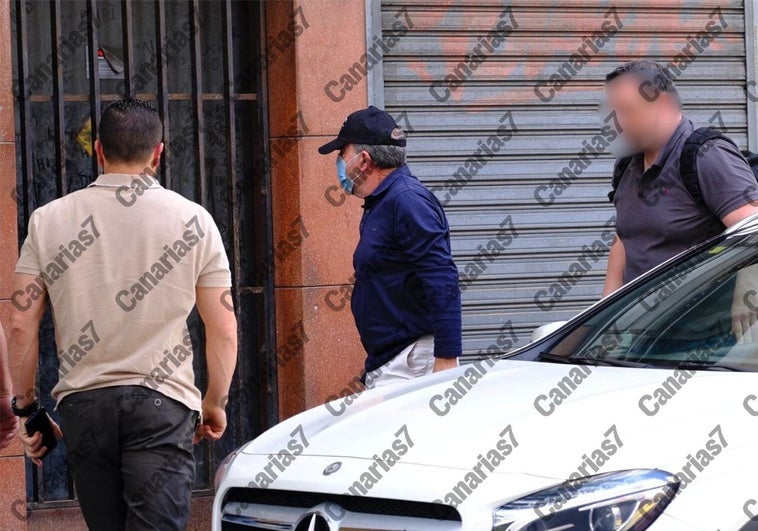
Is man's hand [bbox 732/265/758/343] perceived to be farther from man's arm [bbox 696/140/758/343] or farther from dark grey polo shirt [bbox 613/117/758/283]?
dark grey polo shirt [bbox 613/117/758/283]

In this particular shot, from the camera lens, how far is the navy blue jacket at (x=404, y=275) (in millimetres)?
4988

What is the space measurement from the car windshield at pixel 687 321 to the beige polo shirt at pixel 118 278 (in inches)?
48.1

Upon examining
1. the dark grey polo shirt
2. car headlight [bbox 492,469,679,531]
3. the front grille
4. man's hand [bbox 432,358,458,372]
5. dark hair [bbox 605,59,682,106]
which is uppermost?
dark hair [bbox 605,59,682,106]

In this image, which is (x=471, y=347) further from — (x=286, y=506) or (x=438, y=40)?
(x=286, y=506)

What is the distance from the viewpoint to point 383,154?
5242 millimetres

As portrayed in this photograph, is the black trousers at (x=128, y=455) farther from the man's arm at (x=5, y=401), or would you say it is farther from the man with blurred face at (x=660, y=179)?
the man with blurred face at (x=660, y=179)

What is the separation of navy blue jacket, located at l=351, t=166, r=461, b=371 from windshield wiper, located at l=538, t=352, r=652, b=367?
2.14 ft

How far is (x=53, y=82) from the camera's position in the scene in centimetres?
715

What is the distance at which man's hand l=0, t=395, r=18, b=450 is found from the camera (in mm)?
4531

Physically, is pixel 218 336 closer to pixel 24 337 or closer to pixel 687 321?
pixel 24 337

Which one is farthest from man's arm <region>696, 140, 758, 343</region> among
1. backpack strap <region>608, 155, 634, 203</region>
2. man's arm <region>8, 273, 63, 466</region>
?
man's arm <region>8, 273, 63, 466</region>

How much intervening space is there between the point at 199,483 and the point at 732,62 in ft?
13.8

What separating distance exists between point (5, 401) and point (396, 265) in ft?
5.08

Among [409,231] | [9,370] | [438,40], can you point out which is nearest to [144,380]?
[9,370]
